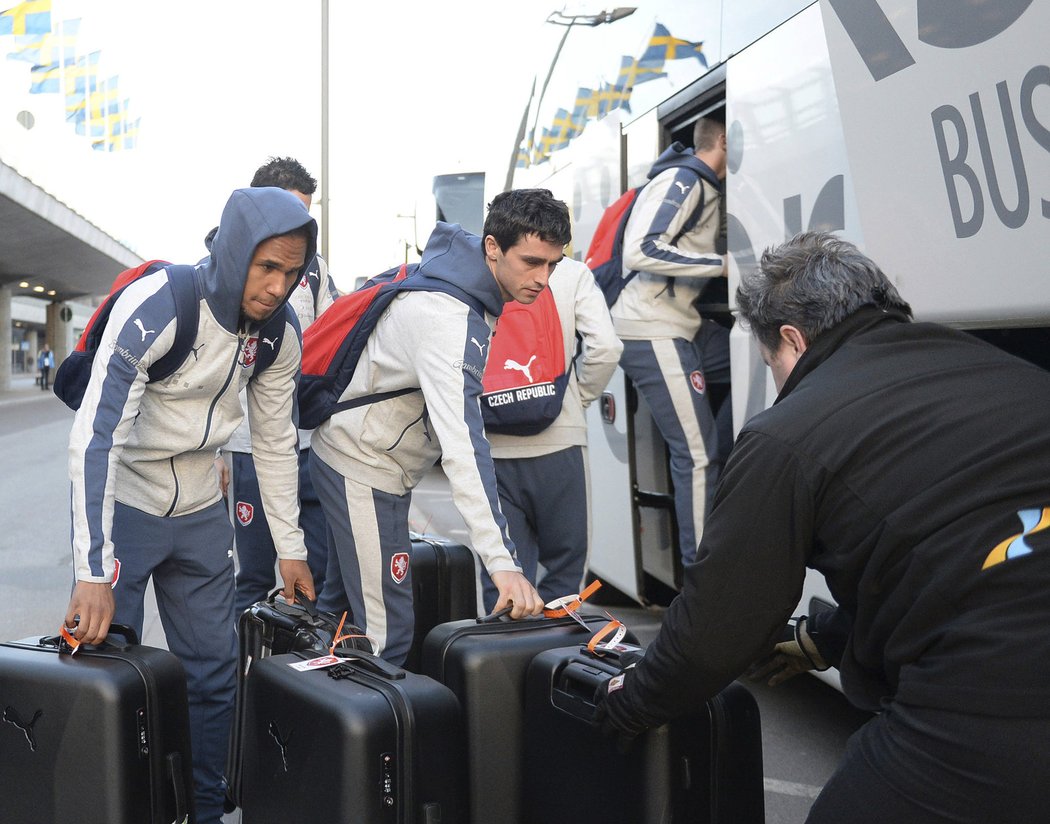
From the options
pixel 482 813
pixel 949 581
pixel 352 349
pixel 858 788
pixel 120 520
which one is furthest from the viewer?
pixel 352 349

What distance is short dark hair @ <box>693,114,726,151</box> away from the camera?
4344 mm

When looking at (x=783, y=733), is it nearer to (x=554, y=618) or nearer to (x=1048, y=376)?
(x=554, y=618)

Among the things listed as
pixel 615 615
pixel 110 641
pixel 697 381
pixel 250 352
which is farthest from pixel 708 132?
pixel 110 641

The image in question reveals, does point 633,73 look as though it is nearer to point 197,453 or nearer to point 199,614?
point 197,453

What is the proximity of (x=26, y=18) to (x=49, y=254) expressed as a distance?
81.4ft

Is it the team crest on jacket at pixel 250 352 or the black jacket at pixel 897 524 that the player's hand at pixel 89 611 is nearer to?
the team crest on jacket at pixel 250 352

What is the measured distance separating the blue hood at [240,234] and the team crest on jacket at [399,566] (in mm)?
881

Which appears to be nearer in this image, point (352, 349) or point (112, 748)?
point (112, 748)

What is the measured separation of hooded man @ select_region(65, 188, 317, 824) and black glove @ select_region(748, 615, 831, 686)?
1.52 m

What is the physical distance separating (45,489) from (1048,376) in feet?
38.8

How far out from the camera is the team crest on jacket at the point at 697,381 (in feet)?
15.1

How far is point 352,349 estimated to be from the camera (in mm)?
3230

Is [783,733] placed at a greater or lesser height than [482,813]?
lesser

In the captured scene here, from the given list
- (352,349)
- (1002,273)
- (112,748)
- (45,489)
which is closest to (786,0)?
(1002,273)
